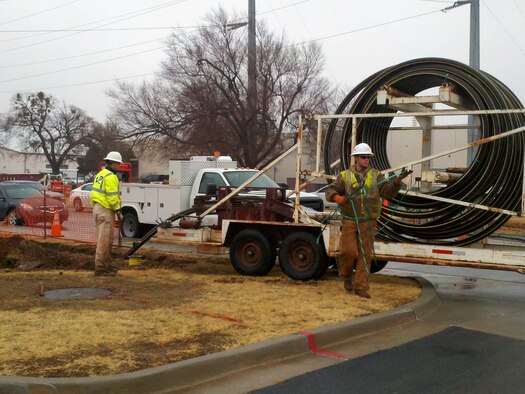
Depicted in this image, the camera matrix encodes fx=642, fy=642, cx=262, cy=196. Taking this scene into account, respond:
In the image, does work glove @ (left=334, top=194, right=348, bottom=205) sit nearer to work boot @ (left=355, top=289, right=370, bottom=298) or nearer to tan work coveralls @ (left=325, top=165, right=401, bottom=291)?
tan work coveralls @ (left=325, top=165, right=401, bottom=291)

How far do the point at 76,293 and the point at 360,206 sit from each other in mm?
3823

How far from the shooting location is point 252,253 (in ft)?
33.2

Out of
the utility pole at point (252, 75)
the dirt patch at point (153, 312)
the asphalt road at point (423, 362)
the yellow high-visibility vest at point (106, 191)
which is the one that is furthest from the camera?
the utility pole at point (252, 75)

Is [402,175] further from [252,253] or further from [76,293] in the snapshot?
[76,293]

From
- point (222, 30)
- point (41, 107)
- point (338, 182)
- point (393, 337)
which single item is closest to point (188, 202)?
point (338, 182)

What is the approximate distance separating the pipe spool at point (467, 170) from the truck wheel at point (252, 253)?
1.57 m

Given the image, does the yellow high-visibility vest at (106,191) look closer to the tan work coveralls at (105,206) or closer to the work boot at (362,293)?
the tan work coveralls at (105,206)

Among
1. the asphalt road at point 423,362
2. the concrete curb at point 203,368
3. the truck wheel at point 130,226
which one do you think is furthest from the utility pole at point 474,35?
the concrete curb at point 203,368

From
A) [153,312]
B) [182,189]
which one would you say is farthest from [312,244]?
[182,189]

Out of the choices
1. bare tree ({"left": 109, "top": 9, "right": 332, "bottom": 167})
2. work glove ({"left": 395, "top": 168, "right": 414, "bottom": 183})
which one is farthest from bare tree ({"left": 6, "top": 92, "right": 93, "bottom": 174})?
work glove ({"left": 395, "top": 168, "right": 414, "bottom": 183})

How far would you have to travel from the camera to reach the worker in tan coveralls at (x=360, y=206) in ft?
27.2

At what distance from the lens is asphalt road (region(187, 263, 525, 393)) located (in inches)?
206

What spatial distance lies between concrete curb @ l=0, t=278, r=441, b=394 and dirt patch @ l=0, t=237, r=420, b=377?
0.20m

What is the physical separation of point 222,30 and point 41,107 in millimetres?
43437
